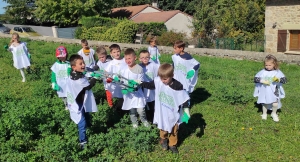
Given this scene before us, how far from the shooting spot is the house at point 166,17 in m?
36.5

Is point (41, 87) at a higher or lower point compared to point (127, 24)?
lower

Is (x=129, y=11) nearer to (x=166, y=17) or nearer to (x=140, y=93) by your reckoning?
(x=166, y=17)

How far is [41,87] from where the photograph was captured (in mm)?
7785

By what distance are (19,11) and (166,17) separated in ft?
72.9

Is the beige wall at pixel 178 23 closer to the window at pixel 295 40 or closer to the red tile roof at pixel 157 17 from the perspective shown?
the red tile roof at pixel 157 17

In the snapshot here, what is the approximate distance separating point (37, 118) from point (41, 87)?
7.60ft

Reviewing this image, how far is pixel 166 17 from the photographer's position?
36469 mm

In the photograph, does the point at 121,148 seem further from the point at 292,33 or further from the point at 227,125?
the point at 292,33

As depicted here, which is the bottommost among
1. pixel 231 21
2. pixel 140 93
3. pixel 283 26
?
pixel 140 93

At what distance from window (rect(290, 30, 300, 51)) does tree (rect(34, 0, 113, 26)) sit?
22.0m

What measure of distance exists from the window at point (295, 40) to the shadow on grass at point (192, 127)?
1182 centimetres

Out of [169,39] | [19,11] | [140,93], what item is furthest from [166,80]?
[19,11]

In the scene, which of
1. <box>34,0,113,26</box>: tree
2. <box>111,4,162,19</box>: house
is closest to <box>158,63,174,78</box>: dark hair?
<box>34,0,113,26</box>: tree

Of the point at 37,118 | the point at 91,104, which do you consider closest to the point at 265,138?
the point at 91,104
